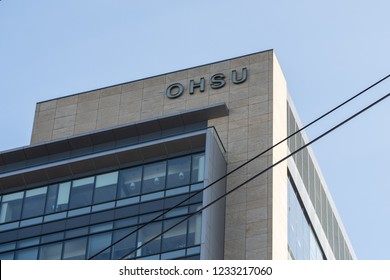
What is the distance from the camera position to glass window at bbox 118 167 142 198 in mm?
58906

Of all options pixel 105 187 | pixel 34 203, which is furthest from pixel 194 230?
pixel 34 203

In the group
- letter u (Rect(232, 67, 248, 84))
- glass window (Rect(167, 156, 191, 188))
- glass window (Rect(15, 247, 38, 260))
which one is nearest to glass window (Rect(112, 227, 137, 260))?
glass window (Rect(167, 156, 191, 188))

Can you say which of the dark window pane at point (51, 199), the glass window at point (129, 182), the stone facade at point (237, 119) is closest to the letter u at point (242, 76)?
the stone facade at point (237, 119)

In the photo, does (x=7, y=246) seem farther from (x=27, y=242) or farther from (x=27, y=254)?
(x=27, y=254)

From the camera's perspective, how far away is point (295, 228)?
62.8 meters

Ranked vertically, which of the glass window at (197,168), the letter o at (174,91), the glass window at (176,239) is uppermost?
the letter o at (174,91)

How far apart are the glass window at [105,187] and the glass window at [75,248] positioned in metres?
2.38

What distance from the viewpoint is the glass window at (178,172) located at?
57875 millimetres

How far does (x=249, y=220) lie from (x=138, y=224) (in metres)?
5.41

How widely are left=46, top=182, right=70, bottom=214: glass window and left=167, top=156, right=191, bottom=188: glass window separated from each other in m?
6.00

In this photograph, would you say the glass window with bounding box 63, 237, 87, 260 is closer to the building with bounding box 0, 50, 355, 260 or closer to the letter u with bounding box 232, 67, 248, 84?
the building with bounding box 0, 50, 355, 260

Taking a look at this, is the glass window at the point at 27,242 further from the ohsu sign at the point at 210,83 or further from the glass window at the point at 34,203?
the ohsu sign at the point at 210,83
